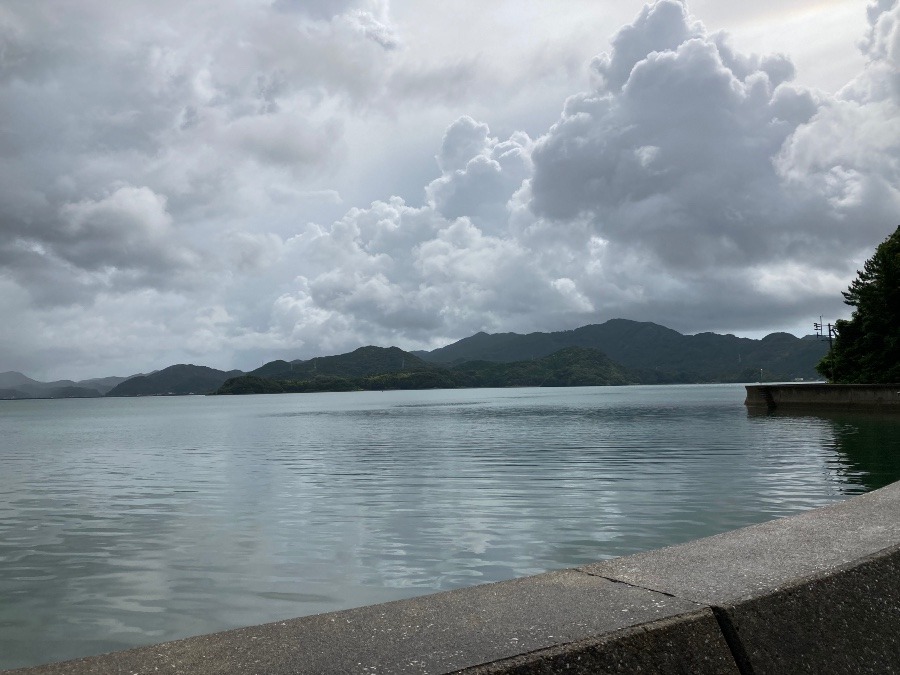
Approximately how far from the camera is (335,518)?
20.0 metres

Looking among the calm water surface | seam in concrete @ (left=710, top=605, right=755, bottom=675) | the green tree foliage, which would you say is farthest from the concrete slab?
the green tree foliage

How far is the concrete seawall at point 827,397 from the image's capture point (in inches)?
2296

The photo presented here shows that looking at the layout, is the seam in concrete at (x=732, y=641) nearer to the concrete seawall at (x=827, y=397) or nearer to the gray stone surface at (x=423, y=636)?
the gray stone surface at (x=423, y=636)

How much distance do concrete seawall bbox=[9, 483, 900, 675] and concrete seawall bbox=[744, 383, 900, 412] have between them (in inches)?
2462

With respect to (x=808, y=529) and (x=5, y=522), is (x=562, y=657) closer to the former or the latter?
(x=808, y=529)

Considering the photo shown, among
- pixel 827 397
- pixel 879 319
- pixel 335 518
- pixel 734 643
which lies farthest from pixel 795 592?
pixel 879 319

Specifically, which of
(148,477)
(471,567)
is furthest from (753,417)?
(471,567)

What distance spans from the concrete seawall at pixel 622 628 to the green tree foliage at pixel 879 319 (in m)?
74.8

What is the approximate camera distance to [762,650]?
11.2ft

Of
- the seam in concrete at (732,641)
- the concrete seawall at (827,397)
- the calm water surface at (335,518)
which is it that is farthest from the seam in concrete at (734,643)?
the concrete seawall at (827,397)

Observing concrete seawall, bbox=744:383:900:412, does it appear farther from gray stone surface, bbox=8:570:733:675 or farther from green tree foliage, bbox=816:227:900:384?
gray stone surface, bbox=8:570:733:675

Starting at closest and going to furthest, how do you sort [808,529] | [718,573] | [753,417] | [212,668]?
[212,668] < [718,573] < [808,529] < [753,417]

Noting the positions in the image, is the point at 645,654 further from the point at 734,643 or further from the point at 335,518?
the point at 335,518

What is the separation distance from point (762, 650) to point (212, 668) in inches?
98.7
